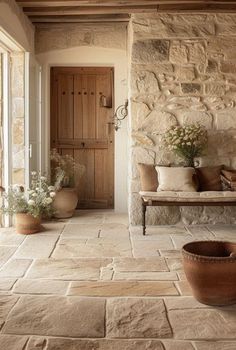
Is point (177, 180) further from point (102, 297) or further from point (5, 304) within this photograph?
point (5, 304)

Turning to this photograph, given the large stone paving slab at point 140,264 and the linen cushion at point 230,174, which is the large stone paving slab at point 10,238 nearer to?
the large stone paving slab at point 140,264

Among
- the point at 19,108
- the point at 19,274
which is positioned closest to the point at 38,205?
the point at 19,108

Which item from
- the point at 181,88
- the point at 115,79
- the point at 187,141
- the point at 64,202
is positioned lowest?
the point at 64,202

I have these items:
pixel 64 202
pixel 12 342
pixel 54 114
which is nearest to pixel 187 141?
pixel 64 202

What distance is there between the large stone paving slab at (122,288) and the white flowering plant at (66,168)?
107 inches

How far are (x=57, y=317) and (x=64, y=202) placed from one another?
Answer: 3.01 meters

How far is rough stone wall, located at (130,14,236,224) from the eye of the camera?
16.0ft

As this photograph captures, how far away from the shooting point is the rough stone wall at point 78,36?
5586mm

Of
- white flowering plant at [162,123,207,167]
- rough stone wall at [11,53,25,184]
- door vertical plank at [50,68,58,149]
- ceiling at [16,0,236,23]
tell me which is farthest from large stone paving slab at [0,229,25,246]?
ceiling at [16,0,236,23]

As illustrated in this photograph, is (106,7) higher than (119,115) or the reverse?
higher

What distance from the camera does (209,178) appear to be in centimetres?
482

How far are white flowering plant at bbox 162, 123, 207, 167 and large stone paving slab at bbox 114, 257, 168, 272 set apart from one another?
5.17 feet

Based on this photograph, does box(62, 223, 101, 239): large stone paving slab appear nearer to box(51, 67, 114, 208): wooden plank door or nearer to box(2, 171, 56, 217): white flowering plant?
box(2, 171, 56, 217): white flowering plant

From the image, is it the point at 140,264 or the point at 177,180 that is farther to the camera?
the point at 177,180
